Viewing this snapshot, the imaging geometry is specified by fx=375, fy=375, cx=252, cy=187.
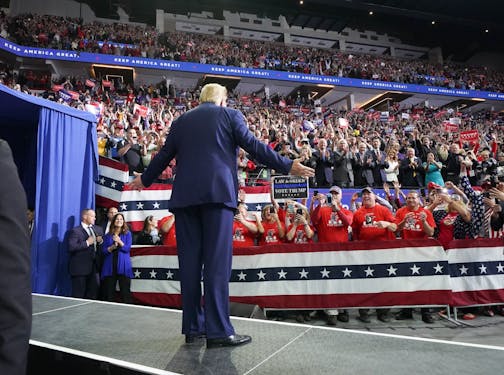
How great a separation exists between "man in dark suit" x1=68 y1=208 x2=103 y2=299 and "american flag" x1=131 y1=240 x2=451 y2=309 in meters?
2.09

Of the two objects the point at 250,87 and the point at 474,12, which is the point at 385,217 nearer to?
the point at 250,87

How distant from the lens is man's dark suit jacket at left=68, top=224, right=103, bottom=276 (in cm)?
529

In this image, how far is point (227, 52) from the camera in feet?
80.8

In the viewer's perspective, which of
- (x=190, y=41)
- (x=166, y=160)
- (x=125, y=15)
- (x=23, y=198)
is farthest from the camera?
(x=125, y=15)

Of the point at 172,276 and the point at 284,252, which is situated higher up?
the point at 284,252

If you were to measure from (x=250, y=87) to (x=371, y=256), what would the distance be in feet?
73.5

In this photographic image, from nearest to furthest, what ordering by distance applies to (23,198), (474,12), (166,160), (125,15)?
(23,198)
(166,160)
(125,15)
(474,12)

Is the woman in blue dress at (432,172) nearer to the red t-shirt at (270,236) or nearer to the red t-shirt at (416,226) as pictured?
the red t-shirt at (416,226)

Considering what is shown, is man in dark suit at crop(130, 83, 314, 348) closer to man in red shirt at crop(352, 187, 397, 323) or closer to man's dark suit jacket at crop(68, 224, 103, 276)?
man in red shirt at crop(352, 187, 397, 323)

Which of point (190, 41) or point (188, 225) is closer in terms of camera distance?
point (188, 225)

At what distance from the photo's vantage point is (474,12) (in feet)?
99.9

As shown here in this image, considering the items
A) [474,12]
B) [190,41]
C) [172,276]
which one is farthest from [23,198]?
[474,12]

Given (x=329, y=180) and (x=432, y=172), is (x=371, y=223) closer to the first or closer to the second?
(x=329, y=180)

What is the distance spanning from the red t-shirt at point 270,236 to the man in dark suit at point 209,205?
11.7 feet
